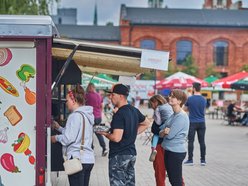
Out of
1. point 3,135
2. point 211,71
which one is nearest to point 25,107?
point 3,135

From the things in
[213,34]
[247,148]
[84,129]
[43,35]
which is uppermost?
[213,34]

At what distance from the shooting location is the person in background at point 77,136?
262 inches

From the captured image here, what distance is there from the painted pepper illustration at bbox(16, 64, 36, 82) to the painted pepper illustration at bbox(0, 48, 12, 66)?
0.16 m

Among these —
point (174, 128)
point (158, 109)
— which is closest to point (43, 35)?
point (174, 128)

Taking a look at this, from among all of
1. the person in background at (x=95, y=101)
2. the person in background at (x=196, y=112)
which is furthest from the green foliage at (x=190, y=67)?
the person in background at (x=196, y=112)

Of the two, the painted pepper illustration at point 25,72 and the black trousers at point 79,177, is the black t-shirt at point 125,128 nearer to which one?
the black trousers at point 79,177

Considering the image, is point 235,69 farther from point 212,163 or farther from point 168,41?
point 212,163

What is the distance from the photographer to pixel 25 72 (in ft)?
19.4

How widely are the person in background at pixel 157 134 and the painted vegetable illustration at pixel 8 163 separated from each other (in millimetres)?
3085

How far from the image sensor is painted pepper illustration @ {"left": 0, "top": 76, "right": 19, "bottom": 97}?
590 centimetres

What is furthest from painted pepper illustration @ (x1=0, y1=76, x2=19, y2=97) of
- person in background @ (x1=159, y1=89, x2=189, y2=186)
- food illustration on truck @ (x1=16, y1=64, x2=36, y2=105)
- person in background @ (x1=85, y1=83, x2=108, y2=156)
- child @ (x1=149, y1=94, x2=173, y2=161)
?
person in background @ (x1=85, y1=83, x2=108, y2=156)

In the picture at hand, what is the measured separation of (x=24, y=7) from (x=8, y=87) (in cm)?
1125

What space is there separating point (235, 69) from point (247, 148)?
197ft

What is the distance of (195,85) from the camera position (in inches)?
499
